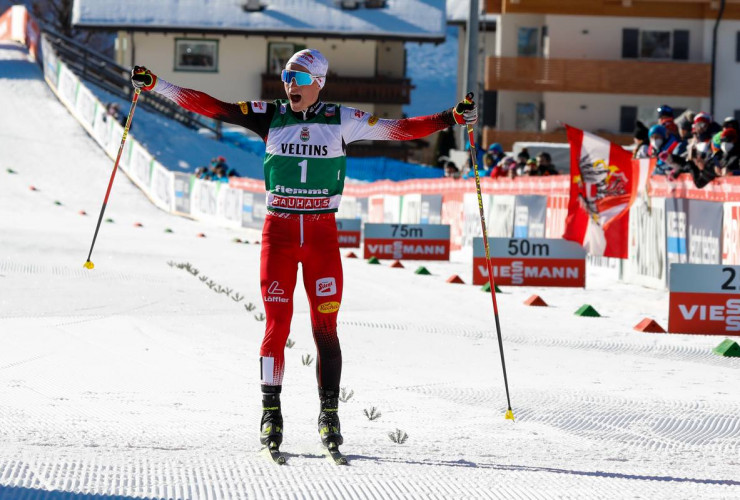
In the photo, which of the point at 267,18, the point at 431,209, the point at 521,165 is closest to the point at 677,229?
the point at 521,165

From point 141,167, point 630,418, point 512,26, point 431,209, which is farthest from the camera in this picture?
point 512,26

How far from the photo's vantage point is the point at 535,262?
16.6 metres

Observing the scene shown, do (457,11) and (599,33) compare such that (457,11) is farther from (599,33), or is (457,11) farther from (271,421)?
(271,421)

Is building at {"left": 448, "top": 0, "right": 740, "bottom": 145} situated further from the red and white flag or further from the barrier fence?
the red and white flag

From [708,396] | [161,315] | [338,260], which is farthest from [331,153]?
[161,315]

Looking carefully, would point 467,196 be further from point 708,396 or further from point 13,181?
point 13,181

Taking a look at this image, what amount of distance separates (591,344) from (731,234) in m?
3.76

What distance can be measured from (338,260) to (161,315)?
557 centimetres

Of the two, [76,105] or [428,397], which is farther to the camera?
[76,105]

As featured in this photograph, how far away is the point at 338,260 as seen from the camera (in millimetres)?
6492

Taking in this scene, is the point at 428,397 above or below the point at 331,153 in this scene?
below

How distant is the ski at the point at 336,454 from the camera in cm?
582

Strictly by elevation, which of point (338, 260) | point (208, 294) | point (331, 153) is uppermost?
point (331, 153)

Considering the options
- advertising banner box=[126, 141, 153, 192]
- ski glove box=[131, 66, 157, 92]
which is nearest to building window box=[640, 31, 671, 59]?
advertising banner box=[126, 141, 153, 192]
